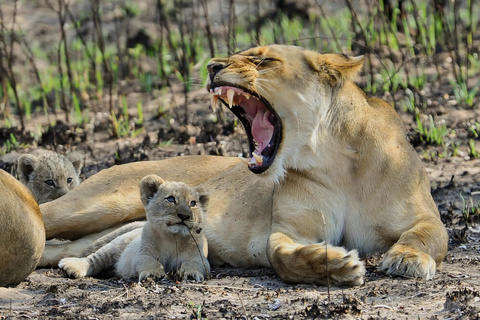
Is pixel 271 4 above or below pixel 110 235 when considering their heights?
above

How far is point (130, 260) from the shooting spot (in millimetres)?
5449

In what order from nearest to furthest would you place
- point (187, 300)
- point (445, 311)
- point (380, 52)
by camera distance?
point (445, 311) → point (187, 300) → point (380, 52)

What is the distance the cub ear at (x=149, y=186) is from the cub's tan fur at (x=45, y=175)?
165cm

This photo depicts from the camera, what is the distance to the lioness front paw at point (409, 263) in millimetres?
4918

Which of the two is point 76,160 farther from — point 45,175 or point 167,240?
point 167,240

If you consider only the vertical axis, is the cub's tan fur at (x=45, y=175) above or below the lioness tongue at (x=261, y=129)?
below

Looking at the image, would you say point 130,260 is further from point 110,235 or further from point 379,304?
point 379,304

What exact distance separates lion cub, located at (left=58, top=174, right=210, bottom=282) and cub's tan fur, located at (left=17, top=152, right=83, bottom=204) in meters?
1.44

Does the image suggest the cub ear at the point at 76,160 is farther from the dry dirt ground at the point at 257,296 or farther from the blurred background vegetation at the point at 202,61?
the dry dirt ground at the point at 257,296

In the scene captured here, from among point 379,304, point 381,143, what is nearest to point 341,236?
point 381,143

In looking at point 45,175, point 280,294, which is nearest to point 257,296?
point 280,294

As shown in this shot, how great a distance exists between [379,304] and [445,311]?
1.09 ft

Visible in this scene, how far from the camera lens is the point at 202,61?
34.1 ft

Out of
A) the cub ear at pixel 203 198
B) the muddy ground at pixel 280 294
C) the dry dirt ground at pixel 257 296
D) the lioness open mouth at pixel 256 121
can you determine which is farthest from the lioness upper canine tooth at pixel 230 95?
the dry dirt ground at pixel 257 296
